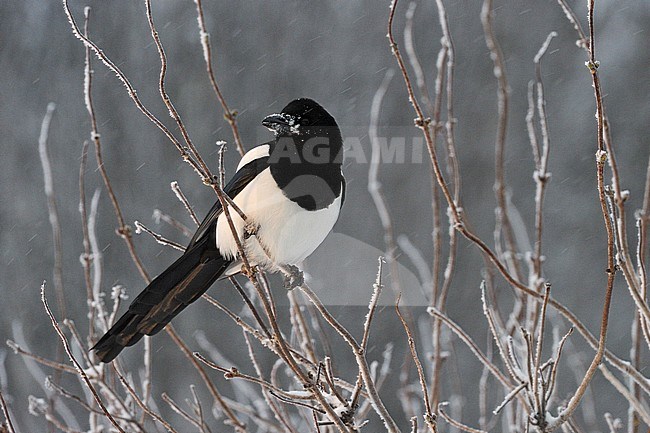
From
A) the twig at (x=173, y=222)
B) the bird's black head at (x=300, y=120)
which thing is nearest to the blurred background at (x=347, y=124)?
the twig at (x=173, y=222)

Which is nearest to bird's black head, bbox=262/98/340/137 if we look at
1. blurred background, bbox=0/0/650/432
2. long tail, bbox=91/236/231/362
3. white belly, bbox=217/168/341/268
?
white belly, bbox=217/168/341/268

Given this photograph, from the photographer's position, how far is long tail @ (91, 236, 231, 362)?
1223 mm

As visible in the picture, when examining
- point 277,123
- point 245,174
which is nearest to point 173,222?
point 245,174

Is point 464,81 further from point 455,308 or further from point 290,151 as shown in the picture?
point 290,151

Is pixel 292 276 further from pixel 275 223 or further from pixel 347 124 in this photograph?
pixel 347 124

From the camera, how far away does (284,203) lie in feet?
4.78

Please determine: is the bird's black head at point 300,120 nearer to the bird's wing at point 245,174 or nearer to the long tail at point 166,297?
the bird's wing at point 245,174

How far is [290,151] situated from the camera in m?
1.48

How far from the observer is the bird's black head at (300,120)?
4.64 ft

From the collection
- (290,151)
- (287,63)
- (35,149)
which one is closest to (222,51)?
(287,63)

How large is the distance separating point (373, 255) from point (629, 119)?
1973 mm

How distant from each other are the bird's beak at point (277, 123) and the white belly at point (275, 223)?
0.11 metres

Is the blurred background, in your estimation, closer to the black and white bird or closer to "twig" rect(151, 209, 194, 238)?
"twig" rect(151, 209, 194, 238)

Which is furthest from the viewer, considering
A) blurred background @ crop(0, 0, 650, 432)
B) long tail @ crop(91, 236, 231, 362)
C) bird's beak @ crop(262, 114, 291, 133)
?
blurred background @ crop(0, 0, 650, 432)
